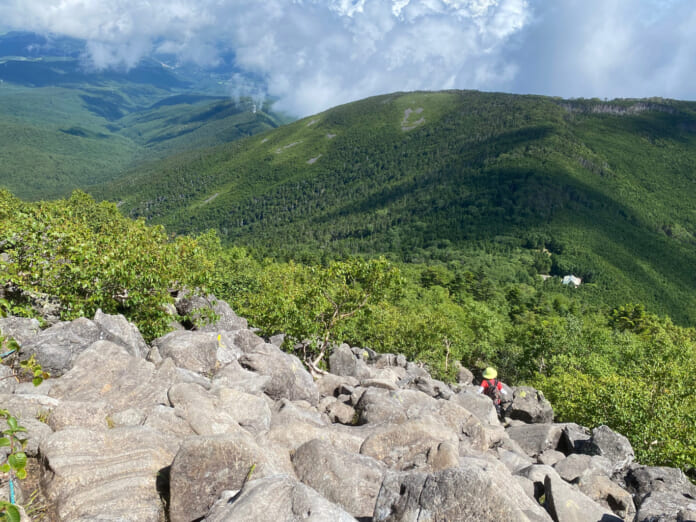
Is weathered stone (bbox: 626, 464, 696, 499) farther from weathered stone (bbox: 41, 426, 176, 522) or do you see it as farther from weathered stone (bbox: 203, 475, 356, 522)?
weathered stone (bbox: 41, 426, 176, 522)

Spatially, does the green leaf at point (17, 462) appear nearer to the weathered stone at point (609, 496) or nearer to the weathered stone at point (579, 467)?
the weathered stone at point (609, 496)

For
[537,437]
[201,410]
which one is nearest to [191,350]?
[201,410]

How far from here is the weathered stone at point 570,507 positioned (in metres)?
12.2

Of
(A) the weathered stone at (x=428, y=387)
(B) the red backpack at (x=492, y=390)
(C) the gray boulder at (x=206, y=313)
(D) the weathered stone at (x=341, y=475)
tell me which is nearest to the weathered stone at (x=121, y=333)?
(C) the gray boulder at (x=206, y=313)

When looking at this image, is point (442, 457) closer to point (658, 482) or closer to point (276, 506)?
point (276, 506)

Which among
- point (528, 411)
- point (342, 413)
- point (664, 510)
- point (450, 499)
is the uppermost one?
point (450, 499)

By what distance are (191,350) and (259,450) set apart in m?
10.7

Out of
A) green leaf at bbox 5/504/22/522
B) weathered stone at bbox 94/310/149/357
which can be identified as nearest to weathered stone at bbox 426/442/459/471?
green leaf at bbox 5/504/22/522

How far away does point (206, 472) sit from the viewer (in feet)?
33.1

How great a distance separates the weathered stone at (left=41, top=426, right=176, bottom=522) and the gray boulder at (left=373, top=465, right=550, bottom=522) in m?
5.54

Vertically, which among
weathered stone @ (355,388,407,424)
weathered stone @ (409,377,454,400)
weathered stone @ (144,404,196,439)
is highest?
weathered stone @ (144,404,196,439)

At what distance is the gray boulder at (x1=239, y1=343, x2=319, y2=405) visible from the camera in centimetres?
2028

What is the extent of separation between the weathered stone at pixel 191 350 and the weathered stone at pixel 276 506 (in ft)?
37.7

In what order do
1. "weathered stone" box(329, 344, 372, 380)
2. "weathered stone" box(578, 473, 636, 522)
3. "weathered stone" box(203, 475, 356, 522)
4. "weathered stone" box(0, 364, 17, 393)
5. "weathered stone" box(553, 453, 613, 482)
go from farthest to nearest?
"weathered stone" box(329, 344, 372, 380)
"weathered stone" box(553, 453, 613, 482)
"weathered stone" box(578, 473, 636, 522)
"weathered stone" box(0, 364, 17, 393)
"weathered stone" box(203, 475, 356, 522)
